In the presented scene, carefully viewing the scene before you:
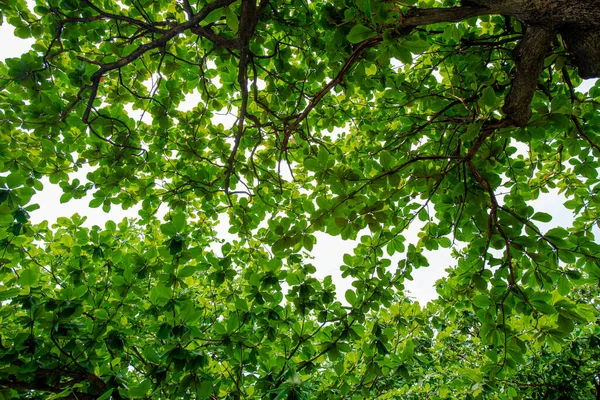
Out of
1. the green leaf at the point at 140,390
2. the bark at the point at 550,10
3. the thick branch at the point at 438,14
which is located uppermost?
the thick branch at the point at 438,14

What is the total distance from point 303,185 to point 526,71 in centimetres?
219

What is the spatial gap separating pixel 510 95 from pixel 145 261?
2.74 meters

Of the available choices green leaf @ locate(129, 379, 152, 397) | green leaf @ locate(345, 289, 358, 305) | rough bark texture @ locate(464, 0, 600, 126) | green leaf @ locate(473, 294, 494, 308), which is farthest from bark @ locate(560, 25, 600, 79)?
green leaf @ locate(129, 379, 152, 397)

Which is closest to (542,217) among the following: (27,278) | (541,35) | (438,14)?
(541,35)

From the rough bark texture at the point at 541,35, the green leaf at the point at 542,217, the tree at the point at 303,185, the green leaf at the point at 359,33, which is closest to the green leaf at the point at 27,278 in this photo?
the tree at the point at 303,185

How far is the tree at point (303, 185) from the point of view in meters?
1.87

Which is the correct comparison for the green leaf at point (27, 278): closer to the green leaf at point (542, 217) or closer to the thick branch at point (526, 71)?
the thick branch at point (526, 71)

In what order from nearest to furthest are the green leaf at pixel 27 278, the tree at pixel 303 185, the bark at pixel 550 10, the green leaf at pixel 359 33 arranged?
the bark at pixel 550 10, the green leaf at pixel 359 33, the tree at pixel 303 185, the green leaf at pixel 27 278

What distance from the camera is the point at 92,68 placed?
2.63 metres

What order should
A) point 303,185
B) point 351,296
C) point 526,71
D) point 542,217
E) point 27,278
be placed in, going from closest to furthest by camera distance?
point 526,71 < point 542,217 < point 27,278 < point 351,296 < point 303,185

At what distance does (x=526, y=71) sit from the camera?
171cm

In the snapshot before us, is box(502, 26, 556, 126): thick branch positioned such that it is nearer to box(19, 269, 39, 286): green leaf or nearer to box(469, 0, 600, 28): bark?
box(469, 0, 600, 28): bark

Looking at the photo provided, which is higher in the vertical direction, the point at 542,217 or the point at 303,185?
the point at 303,185

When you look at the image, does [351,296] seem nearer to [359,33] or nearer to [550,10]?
[359,33]
